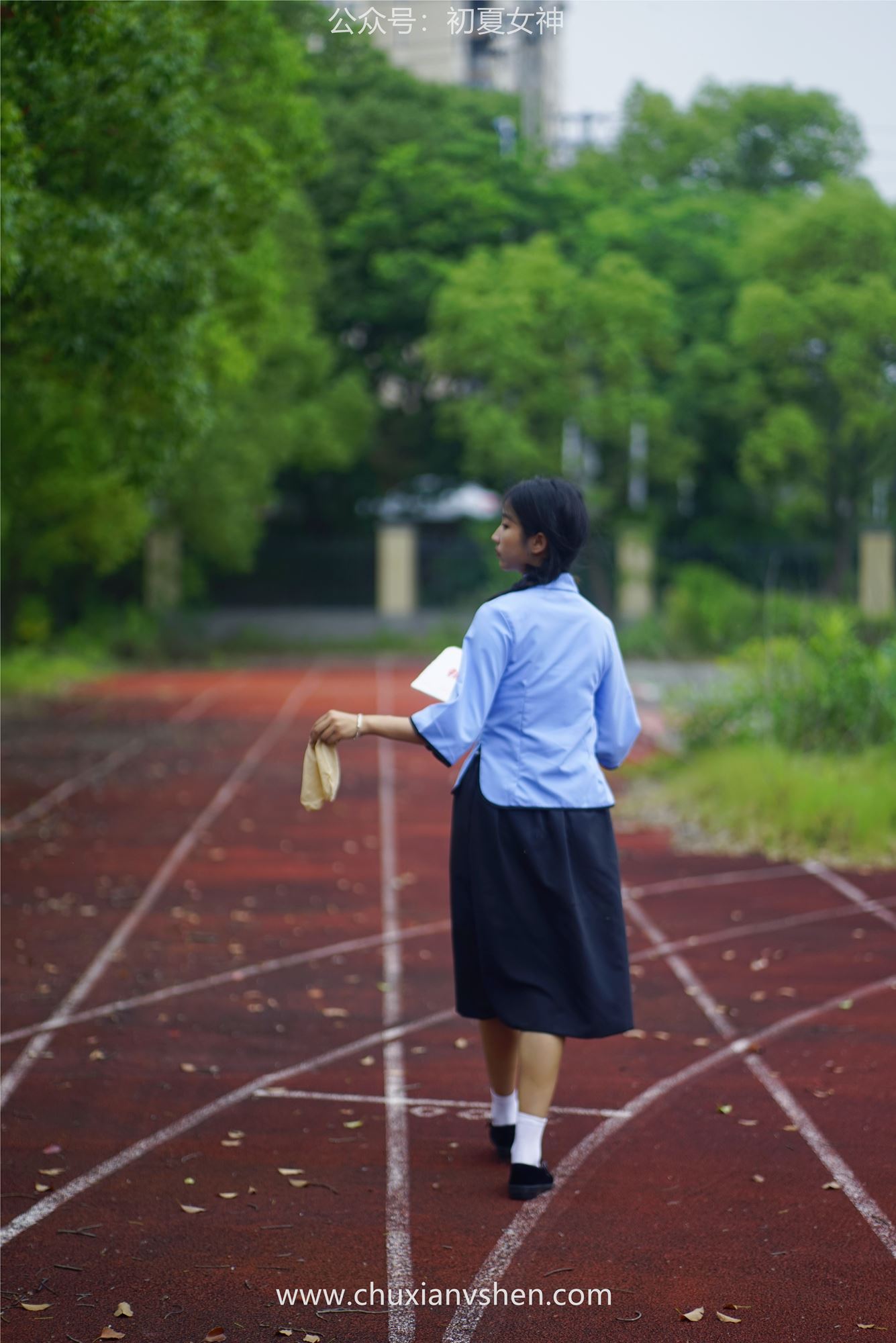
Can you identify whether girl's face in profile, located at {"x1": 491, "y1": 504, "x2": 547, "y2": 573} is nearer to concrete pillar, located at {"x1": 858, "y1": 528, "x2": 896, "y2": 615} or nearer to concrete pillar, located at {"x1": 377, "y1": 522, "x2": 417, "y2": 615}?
concrete pillar, located at {"x1": 858, "y1": 528, "x2": 896, "y2": 615}

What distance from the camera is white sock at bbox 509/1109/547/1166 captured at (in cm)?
445

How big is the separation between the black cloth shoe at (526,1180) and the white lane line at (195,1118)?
114 cm

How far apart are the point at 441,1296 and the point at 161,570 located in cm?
2855

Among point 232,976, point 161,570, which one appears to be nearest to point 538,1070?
point 232,976

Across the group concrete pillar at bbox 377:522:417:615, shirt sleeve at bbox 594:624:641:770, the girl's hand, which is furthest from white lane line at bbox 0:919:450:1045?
concrete pillar at bbox 377:522:417:615

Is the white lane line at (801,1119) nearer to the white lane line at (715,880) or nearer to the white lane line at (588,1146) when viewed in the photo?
the white lane line at (588,1146)

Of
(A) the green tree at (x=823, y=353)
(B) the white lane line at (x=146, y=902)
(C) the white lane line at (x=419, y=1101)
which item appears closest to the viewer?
(C) the white lane line at (x=419, y=1101)

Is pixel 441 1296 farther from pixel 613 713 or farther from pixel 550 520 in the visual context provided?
pixel 550 520

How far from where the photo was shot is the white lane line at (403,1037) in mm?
4363

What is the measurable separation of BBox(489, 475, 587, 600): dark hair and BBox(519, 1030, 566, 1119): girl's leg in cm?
123

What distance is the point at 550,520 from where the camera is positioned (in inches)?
174

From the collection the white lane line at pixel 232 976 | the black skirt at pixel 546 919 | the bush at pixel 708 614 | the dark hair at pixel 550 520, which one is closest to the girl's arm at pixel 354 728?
the black skirt at pixel 546 919

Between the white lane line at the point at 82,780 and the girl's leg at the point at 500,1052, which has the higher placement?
the girl's leg at the point at 500,1052

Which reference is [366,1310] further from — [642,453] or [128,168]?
[642,453]
